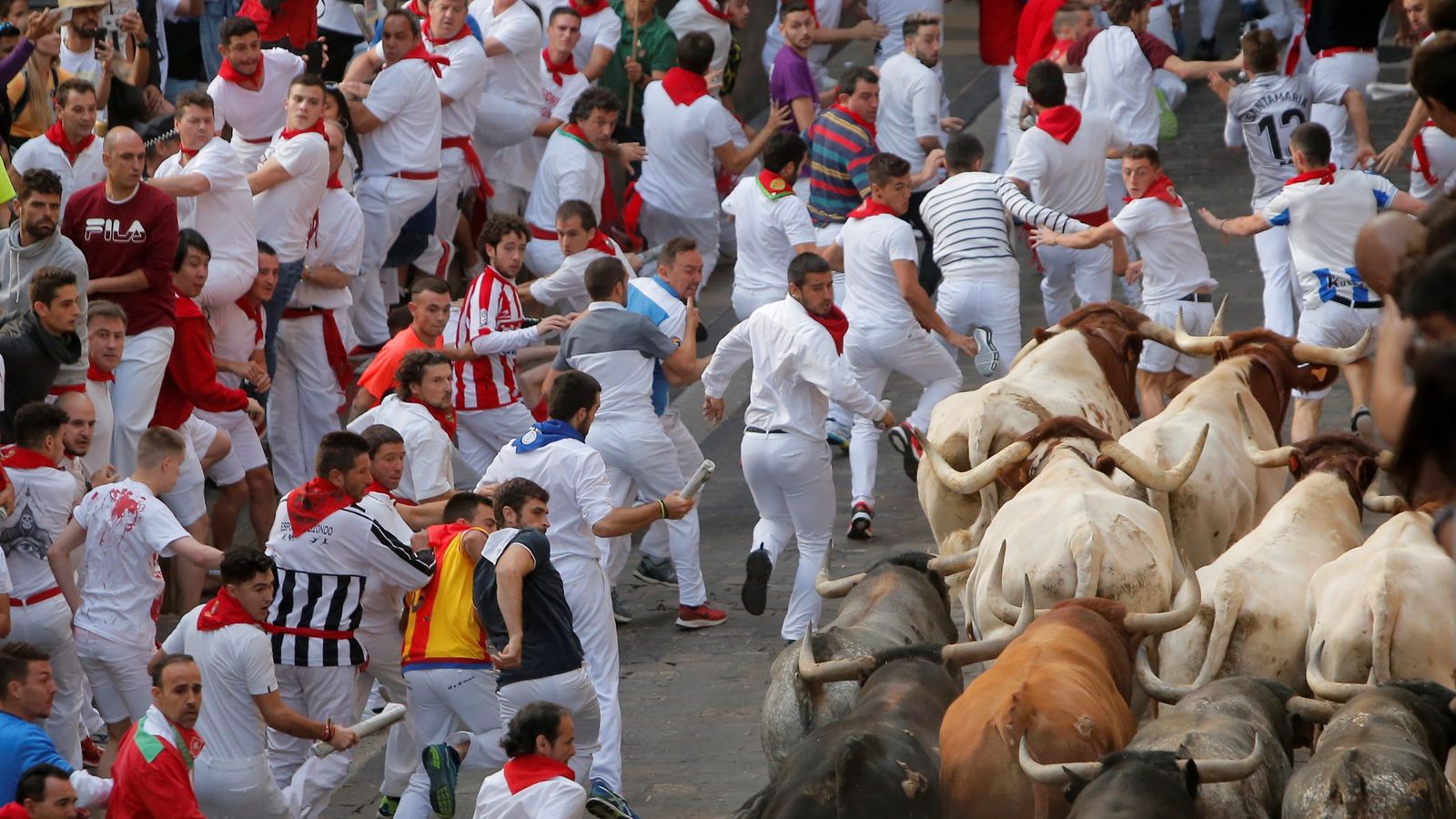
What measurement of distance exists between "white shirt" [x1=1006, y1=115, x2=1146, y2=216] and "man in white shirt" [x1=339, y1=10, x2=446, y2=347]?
3.95 meters

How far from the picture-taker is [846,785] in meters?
6.49

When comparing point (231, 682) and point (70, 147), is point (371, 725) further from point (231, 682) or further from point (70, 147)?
point (70, 147)

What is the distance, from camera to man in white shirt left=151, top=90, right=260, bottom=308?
11.2m

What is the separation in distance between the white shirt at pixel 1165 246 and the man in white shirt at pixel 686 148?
3197mm

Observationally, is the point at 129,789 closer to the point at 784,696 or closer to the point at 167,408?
the point at 784,696

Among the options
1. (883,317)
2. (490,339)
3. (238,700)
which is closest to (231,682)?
(238,700)

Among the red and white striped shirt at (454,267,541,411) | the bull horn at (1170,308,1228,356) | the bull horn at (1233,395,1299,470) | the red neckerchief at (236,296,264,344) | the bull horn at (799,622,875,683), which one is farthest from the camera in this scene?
the red and white striped shirt at (454,267,541,411)

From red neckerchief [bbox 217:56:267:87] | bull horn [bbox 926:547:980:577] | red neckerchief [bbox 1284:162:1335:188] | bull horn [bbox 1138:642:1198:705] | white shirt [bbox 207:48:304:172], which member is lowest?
bull horn [bbox 926:547:980:577]

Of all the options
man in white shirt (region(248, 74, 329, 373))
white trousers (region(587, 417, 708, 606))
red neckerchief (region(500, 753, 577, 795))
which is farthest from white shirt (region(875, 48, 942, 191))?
red neckerchief (region(500, 753, 577, 795))

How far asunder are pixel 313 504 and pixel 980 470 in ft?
9.67

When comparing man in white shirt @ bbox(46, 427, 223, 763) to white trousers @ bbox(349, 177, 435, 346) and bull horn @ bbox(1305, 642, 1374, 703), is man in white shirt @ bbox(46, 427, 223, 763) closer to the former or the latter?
white trousers @ bbox(349, 177, 435, 346)

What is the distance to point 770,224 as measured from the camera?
43.5 ft

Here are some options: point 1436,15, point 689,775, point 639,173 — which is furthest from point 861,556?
point 1436,15

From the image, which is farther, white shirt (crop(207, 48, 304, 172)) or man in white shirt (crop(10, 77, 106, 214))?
white shirt (crop(207, 48, 304, 172))
